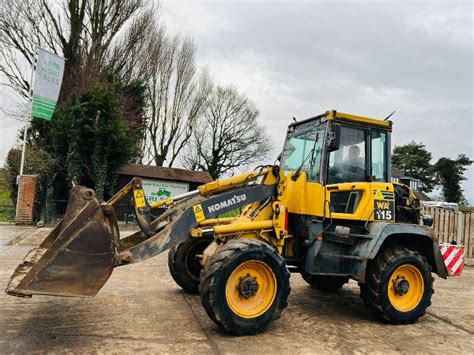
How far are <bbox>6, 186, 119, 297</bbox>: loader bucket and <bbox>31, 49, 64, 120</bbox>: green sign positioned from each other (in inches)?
495

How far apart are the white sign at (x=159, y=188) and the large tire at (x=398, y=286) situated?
664 inches

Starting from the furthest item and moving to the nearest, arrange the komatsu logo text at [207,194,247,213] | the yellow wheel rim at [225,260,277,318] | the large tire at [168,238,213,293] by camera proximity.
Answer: the large tire at [168,238,213,293]
the komatsu logo text at [207,194,247,213]
the yellow wheel rim at [225,260,277,318]

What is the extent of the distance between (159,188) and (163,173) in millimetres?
2011

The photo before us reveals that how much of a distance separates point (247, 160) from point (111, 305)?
3288 centimetres

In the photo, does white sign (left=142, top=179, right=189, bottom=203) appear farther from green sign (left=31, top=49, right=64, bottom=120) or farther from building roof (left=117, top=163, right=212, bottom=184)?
green sign (left=31, top=49, right=64, bottom=120)

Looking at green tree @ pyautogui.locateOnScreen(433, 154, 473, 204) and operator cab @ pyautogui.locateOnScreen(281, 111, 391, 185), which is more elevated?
green tree @ pyautogui.locateOnScreen(433, 154, 473, 204)

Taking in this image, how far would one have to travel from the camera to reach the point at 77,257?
14.6ft

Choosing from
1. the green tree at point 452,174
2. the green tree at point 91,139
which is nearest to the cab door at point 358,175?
the green tree at point 91,139

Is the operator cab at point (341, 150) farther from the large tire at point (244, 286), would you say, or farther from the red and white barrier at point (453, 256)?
the red and white barrier at point (453, 256)

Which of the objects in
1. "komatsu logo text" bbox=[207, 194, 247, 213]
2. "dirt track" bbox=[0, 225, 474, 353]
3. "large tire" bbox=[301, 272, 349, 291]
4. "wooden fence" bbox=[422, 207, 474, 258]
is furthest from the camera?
"wooden fence" bbox=[422, 207, 474, 258]

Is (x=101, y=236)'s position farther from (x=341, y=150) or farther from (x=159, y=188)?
(x=159, y=188)

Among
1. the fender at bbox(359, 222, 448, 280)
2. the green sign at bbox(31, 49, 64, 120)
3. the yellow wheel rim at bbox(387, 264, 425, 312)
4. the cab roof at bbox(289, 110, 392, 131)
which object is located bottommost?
the yellow wheel rim at bbox(387, 264, 425, 312)

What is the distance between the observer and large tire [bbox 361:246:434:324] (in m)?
5.69

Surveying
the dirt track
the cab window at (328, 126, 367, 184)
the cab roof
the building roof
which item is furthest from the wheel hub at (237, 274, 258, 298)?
the building roof
